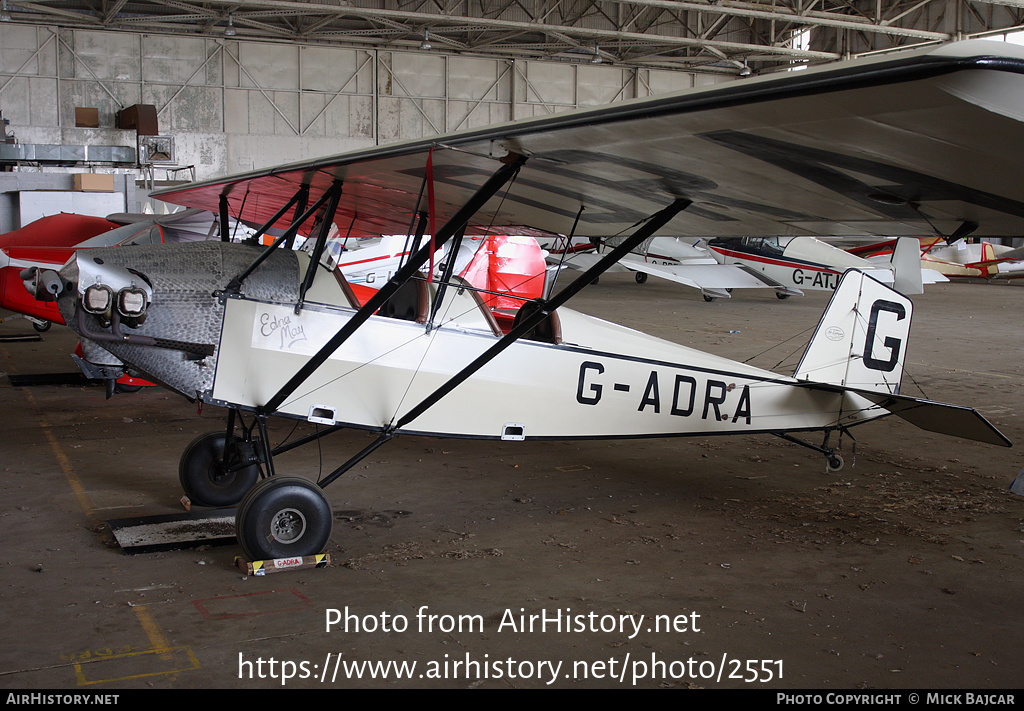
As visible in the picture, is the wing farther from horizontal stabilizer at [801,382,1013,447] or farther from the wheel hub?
the wheel hub

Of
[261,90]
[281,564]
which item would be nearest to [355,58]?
[261,90]

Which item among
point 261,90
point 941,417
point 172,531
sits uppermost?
point 261,90

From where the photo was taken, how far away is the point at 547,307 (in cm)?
467

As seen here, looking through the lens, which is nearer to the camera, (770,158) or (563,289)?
(770,158)

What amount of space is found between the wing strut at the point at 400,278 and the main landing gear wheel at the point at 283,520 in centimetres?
53

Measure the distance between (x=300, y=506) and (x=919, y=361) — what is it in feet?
34.1

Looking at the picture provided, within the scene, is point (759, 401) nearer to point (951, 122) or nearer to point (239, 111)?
point (951, 122)

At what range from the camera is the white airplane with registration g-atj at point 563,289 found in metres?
2.73

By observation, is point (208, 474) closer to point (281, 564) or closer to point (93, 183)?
point (281, 564)

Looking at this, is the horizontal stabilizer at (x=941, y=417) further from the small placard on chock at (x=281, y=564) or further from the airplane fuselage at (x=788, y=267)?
the airplane fuselage at (x=788, y=267)

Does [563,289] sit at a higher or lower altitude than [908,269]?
higher

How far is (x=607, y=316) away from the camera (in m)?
17.3

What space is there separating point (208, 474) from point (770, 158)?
162 inches

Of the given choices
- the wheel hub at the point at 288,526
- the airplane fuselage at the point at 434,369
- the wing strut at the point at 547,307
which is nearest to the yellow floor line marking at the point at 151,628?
the wheel hub at the point at 288,526
